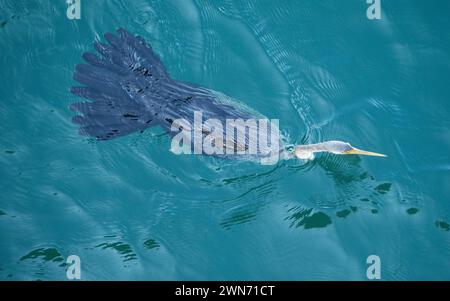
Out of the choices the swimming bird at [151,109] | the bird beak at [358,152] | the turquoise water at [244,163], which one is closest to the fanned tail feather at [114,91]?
the swimming bird at [151,109]

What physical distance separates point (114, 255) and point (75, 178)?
92cm

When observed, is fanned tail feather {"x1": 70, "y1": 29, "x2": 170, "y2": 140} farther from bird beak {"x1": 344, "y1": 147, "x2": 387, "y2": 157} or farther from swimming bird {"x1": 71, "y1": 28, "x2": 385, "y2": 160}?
bird beak {"x1": 344, "y1": 147, "x2": 387, "y2": 157}

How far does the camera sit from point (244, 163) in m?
5.59

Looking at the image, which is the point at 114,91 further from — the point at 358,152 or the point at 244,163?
the point at 358,152

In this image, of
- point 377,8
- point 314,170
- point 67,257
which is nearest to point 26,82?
point 67,257

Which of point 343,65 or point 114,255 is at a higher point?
point 343,65

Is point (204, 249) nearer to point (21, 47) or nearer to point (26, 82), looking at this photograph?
point (26, 82)

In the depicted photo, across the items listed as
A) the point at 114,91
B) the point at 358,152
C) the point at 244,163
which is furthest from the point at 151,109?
the point at 358,152

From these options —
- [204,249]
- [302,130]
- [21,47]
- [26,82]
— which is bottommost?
[204,249]

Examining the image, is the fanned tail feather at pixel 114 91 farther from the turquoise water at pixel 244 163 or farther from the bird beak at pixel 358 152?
the bird beak at pixel 358 152

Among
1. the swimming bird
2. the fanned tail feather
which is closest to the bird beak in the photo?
the swimming bird

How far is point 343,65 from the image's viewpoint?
634 centimetres

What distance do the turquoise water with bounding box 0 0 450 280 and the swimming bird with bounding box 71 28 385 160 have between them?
16 centimetres

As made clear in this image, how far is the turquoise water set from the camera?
5.16 meters
